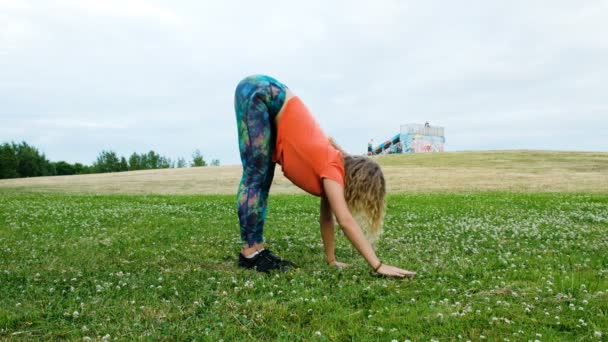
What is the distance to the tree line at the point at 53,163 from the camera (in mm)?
91750

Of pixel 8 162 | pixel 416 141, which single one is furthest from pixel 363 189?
pixel 8 162

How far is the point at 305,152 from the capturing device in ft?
19.7

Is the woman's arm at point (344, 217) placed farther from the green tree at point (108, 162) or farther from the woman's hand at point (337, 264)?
the green tree at point (108, 162)

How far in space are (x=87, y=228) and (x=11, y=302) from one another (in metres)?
6.68

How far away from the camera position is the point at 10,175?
3578 inches

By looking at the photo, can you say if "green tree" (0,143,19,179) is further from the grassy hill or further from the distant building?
the distant building

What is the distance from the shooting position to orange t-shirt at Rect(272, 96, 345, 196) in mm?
5934

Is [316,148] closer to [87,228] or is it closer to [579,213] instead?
[87,228]

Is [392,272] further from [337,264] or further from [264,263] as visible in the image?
[264,263]

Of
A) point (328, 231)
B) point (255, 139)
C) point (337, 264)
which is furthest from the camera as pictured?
point (328, 231)

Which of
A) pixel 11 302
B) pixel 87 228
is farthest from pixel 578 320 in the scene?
pixel 87 228

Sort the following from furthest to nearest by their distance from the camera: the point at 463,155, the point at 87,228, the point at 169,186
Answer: the point at 463,155
the point at 169,186
the point at 87,228

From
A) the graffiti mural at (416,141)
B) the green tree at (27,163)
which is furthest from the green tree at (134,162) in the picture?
the graffiti mural at (416,141)

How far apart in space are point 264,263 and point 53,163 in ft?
370
